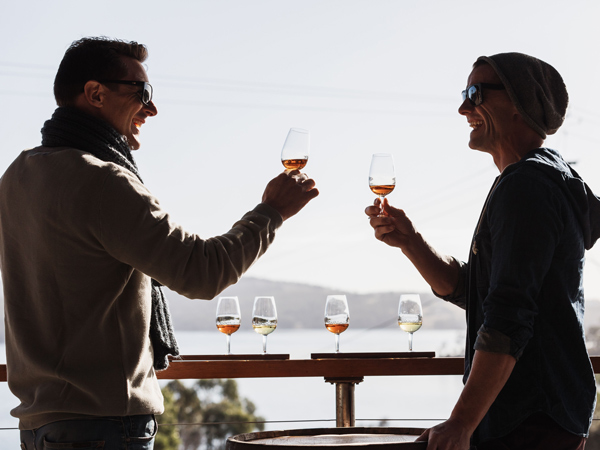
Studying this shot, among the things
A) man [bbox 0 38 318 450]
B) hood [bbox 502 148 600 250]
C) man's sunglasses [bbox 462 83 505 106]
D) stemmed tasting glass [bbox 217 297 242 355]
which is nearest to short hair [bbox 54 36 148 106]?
man [bbox 0 38 318 450]

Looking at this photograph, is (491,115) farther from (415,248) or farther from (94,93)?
(94,93)

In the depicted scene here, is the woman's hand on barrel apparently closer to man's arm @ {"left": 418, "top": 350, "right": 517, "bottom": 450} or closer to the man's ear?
man's arm @ {"left": 418, "top": 350, "right": 517, "bottom": 450}

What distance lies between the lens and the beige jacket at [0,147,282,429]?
1.48 m

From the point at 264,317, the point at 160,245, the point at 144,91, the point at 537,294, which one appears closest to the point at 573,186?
the point at 537,294

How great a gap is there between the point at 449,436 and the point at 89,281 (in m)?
0.79

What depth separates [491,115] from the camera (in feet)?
5.92

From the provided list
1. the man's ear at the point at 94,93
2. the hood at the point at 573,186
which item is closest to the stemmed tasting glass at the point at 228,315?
the man's ear at the point at 94,93

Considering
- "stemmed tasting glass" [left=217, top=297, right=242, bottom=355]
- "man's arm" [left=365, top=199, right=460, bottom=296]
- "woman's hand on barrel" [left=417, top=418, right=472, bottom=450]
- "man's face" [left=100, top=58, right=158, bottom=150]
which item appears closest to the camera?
"woman's hand on barrel" [left=417, top=418, right=472, bottom=450]

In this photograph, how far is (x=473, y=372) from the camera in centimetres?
142

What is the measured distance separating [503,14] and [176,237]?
1995 centimetres

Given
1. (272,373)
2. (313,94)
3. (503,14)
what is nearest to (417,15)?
(503,14)

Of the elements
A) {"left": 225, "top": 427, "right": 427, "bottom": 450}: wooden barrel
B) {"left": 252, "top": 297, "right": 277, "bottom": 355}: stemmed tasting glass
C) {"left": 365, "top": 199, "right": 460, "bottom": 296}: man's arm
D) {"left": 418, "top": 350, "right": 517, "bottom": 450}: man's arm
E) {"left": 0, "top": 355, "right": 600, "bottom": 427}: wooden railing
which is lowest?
{"left": 225, "top": 427, "right": 427, "bottom": 450}: wooden barrel

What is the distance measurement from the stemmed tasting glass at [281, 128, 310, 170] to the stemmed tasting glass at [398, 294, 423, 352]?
0.77 meters

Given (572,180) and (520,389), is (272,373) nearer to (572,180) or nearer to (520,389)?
(520,389)
